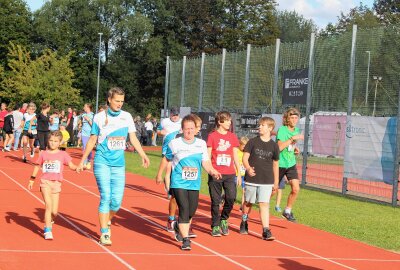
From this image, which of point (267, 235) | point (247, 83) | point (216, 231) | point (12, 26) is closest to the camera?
point (267, 235)

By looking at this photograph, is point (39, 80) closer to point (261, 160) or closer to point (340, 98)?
point (340, 98)

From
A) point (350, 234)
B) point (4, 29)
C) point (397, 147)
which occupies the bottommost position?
point (350, 234)

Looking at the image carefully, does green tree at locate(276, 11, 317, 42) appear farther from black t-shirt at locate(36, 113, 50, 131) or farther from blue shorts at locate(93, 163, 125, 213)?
blue shorts at locate(93, 163, 125, 213)

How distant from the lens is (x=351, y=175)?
68.5 ft

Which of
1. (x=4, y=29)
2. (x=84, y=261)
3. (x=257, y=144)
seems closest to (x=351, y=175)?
(x=257, y=144)

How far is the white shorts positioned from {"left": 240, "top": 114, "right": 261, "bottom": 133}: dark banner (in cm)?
1349

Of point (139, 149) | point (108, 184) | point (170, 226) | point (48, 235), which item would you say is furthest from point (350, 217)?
point (48, 235)

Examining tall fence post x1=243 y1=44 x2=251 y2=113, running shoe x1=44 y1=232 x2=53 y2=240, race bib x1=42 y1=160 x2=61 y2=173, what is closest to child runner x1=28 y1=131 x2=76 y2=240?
race bib x1=42 y1=160 x2=61 y2=173

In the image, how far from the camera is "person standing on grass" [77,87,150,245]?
1091cm

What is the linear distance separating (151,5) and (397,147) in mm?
72702

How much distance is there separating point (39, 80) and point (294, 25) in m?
57.3

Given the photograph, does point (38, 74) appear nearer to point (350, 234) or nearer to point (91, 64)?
point (91, 64)

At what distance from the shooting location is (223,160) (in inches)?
499

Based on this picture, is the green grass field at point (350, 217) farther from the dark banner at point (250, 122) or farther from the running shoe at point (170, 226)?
the dark banner at point (250, 122)
